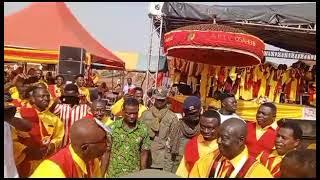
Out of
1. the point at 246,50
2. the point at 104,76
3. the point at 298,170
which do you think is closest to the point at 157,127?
the point at 246,50

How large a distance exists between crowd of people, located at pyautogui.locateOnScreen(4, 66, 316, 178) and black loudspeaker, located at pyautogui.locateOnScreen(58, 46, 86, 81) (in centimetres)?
282

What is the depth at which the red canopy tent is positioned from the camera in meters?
13.4

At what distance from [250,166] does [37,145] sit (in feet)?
7.94

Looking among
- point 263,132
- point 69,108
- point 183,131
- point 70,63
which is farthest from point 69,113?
point 70,63

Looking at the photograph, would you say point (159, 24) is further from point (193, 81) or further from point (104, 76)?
point (104, 76)

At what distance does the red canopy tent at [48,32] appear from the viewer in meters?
13.4

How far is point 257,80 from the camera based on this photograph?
37.5ft

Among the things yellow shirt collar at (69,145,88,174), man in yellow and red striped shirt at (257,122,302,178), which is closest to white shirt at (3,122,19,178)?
yellow shirt collar at (69,145,88,174)

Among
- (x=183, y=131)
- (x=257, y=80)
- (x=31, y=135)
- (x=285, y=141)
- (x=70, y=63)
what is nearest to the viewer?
(x=285, y=141)

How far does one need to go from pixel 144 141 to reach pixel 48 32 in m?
10.2

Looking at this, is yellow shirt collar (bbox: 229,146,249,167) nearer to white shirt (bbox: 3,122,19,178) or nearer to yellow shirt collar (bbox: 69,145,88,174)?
yellow shirt collar (bbox: 69,145,88,174)

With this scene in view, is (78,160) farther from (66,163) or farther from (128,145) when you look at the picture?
(128,145)

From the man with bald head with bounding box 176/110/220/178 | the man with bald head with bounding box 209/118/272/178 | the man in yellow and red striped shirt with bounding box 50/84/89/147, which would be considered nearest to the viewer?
the man with bald head with bounding box 209/118/272/178
